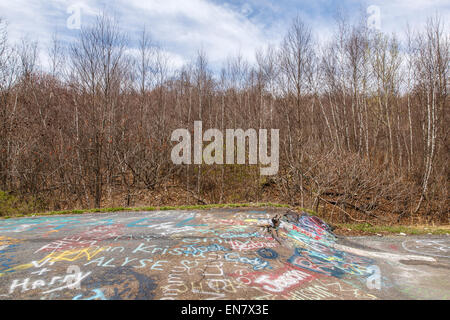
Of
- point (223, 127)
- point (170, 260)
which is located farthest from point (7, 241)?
point (223, 127)

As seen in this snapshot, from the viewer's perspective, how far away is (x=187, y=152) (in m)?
16.1

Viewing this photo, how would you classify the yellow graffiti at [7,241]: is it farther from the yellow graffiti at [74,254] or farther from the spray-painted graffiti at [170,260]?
the yellow graffiti at [74,254]

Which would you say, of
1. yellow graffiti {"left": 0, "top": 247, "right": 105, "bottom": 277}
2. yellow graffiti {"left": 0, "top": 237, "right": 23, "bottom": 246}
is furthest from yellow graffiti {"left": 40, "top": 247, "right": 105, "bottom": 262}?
yellow graffiti {"left": 0, "top": 237, "right": 23, "bottom": 246}

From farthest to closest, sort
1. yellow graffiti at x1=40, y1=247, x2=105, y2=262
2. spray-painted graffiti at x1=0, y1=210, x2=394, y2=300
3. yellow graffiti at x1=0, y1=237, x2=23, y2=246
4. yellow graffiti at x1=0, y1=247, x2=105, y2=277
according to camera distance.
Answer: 1. yellow graffiti at x1=0, y1=237, x2=23, y2=246
2. yellow graffiti at x1=40, y1=247, x2=105, y2=262
3. yellow graffiti at x1=0, y1=247, x2=105, y2=277
4. spray-painted graffiti at x1=0, y1=210, x2=394, y2=300

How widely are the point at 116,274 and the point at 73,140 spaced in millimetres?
11381

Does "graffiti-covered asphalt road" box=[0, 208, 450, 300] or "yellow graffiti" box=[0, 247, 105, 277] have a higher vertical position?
"yellow graffiti" box=[0, 247, 105, 277]

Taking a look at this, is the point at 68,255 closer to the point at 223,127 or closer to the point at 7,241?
the point at 7,241

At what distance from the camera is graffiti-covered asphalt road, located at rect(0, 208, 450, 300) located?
356 centimetres

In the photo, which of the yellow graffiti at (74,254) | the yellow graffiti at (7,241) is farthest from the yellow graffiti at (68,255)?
the yellow graffiti at (7,241)

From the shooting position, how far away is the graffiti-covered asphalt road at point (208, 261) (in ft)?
11.7

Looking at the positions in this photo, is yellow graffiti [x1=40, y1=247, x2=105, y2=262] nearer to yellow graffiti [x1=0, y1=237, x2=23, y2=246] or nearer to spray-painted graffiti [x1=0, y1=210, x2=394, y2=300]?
spray-painted graffiti [x1=0, y1=210, x2=394, y2=300]

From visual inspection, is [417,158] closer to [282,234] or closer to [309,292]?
[282,234]

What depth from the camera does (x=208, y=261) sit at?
4488mm
